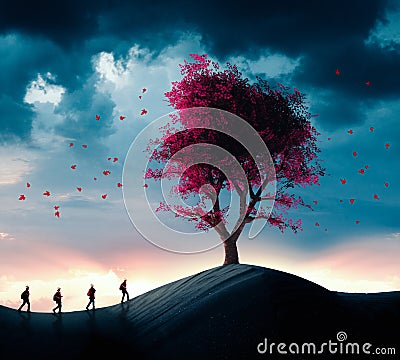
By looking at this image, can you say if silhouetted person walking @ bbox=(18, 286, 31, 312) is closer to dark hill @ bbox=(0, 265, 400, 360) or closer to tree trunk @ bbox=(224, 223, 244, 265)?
dark hill @ bbox=(0, 265, 400, 360)

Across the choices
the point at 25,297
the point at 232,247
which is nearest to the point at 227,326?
the point at 25,297

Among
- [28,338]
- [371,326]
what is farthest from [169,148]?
[371,326]

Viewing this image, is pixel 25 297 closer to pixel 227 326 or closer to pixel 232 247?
pixel 227 326

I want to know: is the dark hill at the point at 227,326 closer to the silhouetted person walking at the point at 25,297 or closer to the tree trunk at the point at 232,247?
the silhouetted person walking at the point at 25,297

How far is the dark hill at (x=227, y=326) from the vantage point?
10.1 metres

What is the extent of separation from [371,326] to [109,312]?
985 cm

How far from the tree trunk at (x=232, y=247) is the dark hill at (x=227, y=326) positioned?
10.1 meters

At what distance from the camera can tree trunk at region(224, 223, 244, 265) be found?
79.9ft

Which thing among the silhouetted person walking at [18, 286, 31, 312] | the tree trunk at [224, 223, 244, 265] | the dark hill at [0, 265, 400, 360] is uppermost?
the tree trunk at [224, 223, 244, 265]

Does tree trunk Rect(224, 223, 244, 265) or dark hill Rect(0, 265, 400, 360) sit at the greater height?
tree trunk Rect(224, 223, 244, 265)

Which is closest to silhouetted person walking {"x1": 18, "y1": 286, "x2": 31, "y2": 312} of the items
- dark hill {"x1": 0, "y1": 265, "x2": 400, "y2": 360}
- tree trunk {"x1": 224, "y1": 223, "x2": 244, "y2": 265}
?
dark hill {"x1": 0, "y1": 265, "x2": 400, "y2": 360}

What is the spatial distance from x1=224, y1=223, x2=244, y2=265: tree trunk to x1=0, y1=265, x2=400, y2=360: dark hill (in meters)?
10.1

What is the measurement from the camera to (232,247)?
24.5m

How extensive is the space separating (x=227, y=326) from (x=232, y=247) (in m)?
14.1
